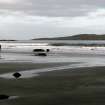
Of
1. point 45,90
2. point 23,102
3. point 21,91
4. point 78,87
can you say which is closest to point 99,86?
point 78,87

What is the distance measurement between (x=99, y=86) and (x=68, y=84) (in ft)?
5.23

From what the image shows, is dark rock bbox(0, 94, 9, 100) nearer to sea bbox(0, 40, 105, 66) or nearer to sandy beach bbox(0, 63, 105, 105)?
sandy beach bbox(0, 63, 105, 105)

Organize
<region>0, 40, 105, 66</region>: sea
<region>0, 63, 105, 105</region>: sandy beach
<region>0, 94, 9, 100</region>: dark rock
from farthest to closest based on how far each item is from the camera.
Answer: <region>0, 40, 105, 66</region>: sea
<region>0, 94, 9, 100</region>: dark rock
<region>0, 63, 105, 105</region>: sandy beach

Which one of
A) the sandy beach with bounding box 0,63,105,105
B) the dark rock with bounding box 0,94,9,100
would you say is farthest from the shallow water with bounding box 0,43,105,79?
the dark rock with bounding box 0,94,9,100

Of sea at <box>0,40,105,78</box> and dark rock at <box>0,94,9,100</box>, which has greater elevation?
dark rock at <box>0,94,9,100</box>

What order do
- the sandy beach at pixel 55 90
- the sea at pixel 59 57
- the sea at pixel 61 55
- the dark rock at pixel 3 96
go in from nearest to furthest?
the sandy beach at pixel 55 90
the dark rock at pixel 3 96
the sea at pixel 59 57
the sea at pixel 61 55

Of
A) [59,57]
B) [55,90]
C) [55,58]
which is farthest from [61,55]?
[55,90]

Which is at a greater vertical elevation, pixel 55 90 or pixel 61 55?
pixel 55 90

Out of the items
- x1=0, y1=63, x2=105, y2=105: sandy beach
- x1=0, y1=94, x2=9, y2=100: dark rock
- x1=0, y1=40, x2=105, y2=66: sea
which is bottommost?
x1=0, y1=40, x2=105, y2=66: sea

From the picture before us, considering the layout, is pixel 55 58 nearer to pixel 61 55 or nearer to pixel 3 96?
pixel 61 55

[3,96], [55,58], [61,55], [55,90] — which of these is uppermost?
[3,96]

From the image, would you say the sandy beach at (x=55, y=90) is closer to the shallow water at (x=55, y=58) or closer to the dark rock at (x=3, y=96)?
the dark rock at (x=3, y=96)

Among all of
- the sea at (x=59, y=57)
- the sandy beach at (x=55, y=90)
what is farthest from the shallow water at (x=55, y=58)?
the sandy beach at (x=55, y=90)

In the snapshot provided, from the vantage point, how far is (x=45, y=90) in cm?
1561
